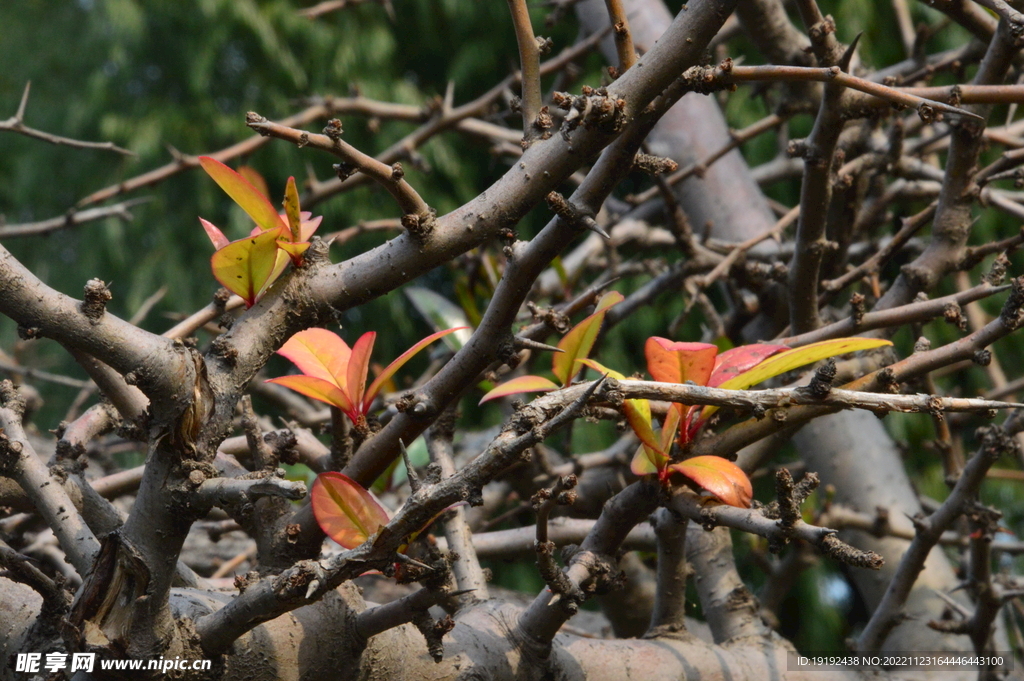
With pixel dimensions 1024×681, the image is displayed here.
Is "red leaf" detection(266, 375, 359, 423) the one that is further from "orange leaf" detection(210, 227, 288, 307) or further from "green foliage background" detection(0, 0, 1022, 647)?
"green foliage background" detection(0, 0, 1022, 647)

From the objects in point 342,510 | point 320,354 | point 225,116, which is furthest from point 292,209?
point 225,116

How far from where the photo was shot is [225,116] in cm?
385

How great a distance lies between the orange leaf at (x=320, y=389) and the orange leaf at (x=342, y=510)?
4.0 inches

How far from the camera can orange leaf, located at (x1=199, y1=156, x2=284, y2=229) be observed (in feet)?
2.52

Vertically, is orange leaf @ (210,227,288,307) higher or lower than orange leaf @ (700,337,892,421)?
higher

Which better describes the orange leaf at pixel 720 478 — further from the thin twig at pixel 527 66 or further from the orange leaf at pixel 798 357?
the thin twig at pixel 527 66

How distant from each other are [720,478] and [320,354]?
1.40 feet

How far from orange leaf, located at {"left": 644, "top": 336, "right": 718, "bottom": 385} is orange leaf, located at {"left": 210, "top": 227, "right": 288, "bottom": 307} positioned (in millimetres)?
378

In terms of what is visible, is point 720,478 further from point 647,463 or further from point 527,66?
point 527,66

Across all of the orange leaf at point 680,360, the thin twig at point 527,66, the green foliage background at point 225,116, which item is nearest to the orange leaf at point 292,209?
the thin twig at point 527,66

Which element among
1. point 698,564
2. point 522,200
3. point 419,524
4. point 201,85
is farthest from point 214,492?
point 201,85

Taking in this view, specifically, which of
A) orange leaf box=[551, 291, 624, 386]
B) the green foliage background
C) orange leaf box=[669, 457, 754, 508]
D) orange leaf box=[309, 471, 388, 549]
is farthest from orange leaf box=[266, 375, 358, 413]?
the green foliage background

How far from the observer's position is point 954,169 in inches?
42.9

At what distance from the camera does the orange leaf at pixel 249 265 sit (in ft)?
2.35
